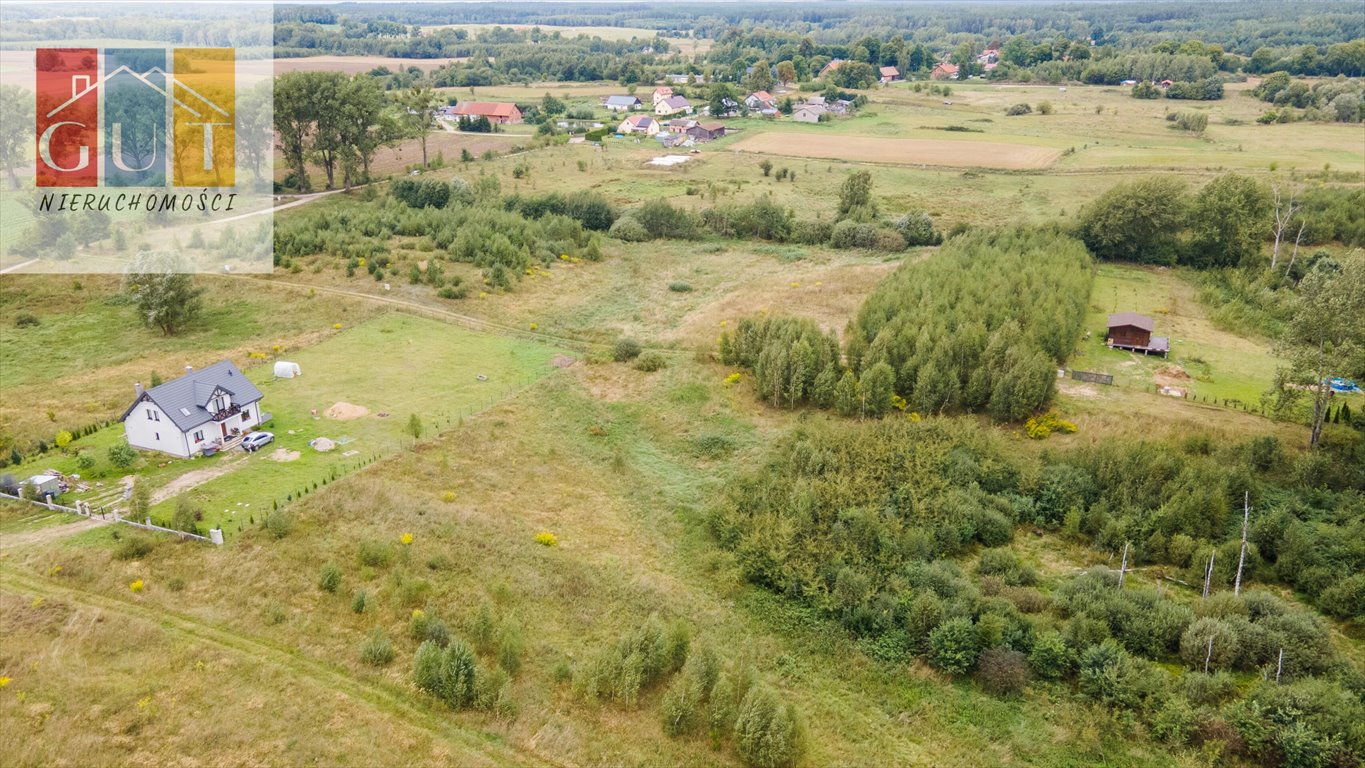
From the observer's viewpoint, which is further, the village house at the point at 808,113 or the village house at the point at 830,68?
the village house at the point at 830,68

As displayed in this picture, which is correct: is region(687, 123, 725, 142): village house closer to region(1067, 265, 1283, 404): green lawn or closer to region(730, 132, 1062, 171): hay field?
region(730, 132, 1062, 171): hay field

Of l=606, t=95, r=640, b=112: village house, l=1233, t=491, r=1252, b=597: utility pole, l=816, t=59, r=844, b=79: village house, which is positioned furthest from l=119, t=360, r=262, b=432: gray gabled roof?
l=816, t=59, r=844, b=79: village house

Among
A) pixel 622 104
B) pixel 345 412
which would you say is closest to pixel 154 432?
pixel 345 412

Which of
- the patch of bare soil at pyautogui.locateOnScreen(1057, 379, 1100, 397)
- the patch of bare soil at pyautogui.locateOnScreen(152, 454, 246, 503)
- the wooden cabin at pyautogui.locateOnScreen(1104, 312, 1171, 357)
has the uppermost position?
the wooden cabin at pyautogui.locateOnScreen(1104, 312, 1171, 357)

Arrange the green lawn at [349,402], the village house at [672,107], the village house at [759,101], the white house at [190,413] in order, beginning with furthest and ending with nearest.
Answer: the village house at [759,101] → the village house at [672,107] → the white house at [190,413] → the green lawn at [349,402]

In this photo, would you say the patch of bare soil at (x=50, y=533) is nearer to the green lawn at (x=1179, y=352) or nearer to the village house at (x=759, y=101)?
the green lawn at (x=1179, y=352)

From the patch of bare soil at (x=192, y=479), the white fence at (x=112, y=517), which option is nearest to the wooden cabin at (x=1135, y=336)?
the patch of bare soil at (x=192, y=479)
